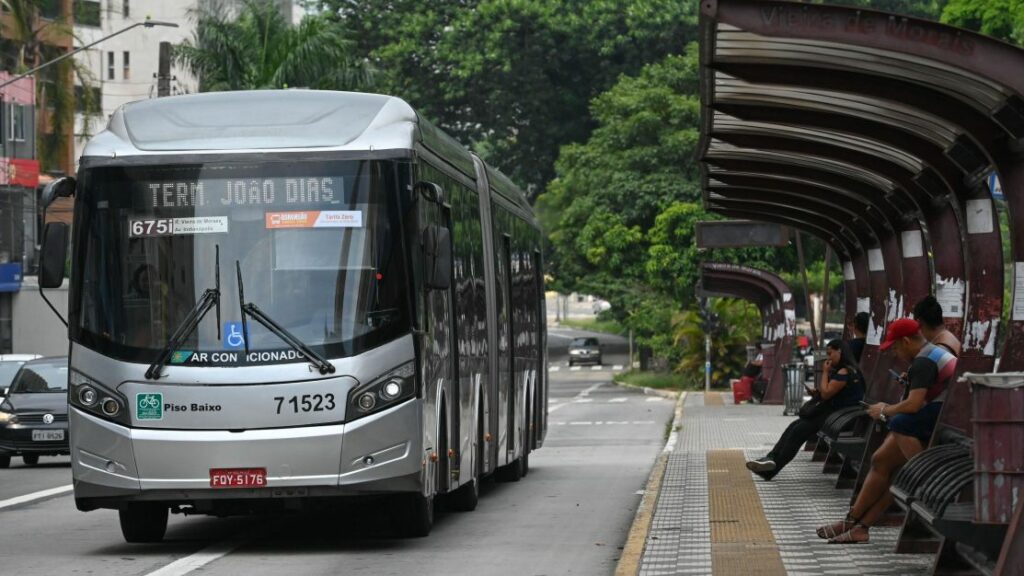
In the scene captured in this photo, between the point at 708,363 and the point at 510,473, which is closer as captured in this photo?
the point at 510,473

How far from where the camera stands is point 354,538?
14523mm

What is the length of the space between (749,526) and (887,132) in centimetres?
329

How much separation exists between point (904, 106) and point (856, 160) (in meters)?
3.43

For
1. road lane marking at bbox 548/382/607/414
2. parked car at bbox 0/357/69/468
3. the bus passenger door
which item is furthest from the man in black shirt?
road lane marking at bbox 548/382/607/414

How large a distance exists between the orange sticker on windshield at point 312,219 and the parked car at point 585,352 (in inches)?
3113

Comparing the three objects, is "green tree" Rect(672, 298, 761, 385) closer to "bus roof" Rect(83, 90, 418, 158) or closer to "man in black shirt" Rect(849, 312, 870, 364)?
"man in black shirt" Rect(849, 312, 870, 364)

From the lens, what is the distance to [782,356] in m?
42.2

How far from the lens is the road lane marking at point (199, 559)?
12031mm

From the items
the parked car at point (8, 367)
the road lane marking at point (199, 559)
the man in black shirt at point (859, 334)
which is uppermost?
the man in black shirt at point (859, 334)

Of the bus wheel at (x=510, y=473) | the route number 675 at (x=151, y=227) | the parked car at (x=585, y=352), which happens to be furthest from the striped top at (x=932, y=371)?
the parked car at (x=585, y=352)

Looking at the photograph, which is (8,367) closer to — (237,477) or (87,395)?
(87,395)

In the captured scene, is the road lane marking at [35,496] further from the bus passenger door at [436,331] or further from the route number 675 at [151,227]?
the route number 675 at [151,227]

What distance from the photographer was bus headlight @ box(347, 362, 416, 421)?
1274 cm

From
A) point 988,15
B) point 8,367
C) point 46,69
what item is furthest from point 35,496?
point 46,69
